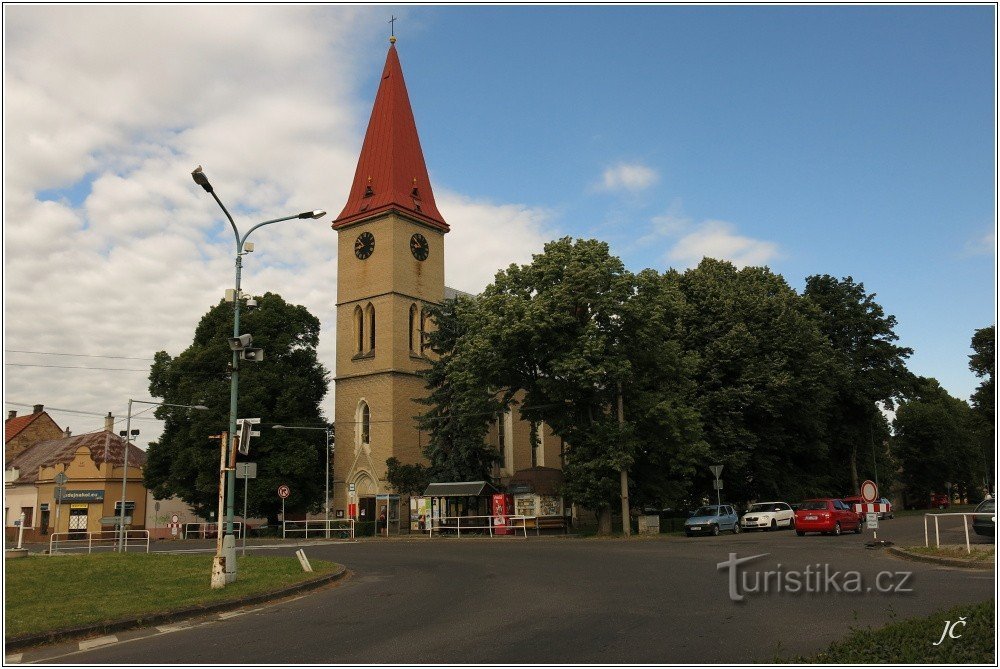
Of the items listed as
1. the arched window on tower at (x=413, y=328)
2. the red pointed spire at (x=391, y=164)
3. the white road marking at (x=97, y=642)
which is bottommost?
the white road marking at (x=97, y=642)

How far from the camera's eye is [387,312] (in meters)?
57.1

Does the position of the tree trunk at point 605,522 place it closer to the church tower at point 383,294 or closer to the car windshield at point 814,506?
the car windshield at point 814,506

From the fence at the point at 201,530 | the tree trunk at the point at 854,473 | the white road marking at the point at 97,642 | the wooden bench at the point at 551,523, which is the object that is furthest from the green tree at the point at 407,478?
the white road marking at the point at 97,642

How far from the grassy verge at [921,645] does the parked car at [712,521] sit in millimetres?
28142

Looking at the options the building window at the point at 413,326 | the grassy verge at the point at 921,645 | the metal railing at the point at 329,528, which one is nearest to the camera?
the grassy verge at the point at 921,645

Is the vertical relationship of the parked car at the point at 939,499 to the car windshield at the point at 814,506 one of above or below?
below

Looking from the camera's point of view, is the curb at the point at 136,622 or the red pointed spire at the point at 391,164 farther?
the red pointed spire at the point at 391,164

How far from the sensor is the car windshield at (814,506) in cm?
3259

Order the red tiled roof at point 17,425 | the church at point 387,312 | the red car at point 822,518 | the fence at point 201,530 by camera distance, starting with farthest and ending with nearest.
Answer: the red tiled roof at point 17,425, the church at point 387,312, the fence at point 201,530, the red car at point 822,518

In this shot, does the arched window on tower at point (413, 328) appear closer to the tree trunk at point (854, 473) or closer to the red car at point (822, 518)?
the tree trunk at point (854, 473)

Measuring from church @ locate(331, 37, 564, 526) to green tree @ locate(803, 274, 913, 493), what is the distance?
1789cm

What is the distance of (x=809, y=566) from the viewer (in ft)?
58.2

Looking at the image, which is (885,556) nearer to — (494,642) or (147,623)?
(494,642)

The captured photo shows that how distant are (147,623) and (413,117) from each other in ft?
177
